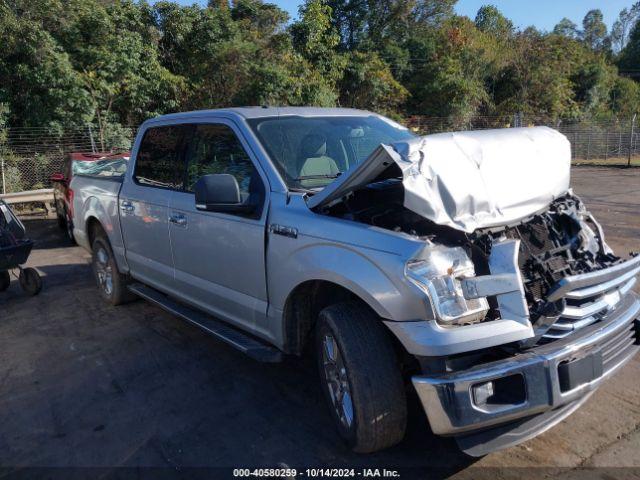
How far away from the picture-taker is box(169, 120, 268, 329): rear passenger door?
379 centimetres

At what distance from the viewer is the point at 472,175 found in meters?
3.02

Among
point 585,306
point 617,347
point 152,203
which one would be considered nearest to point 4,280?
point 152,203

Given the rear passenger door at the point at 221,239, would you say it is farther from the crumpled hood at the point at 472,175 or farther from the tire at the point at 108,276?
the tire at the point at 108,276

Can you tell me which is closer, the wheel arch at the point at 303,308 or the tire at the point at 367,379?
the tire at the point at 367,379

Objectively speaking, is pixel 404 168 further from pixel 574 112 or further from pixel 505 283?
pixel 574 112

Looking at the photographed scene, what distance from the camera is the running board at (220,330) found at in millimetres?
3661

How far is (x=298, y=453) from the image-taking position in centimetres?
330

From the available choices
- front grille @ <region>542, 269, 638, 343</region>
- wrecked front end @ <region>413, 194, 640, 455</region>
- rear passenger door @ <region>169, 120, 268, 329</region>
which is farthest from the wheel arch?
front grille @ <region>542, 269, 638, 343</region>

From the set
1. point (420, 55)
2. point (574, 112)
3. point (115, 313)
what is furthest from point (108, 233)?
point (574, 112)

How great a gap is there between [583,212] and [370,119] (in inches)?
73.1

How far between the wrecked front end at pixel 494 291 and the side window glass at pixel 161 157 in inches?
78.9

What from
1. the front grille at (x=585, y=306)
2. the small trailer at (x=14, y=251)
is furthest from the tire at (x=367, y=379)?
the small trailer at (x=14, y=251)

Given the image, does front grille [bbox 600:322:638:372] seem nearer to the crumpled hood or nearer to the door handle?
the crumpled hood

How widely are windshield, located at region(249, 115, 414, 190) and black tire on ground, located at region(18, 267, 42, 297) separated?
4.17 metres
